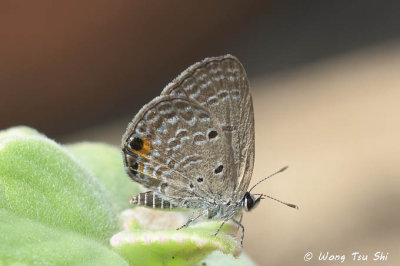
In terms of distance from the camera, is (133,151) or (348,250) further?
(348,250)

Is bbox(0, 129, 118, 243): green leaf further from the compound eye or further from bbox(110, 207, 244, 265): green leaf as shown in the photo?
the compound eye

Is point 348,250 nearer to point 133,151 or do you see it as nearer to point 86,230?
point 133,151

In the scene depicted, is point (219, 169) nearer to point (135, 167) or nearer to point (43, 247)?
point (135, 167)

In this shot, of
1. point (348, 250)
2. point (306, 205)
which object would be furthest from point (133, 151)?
point (306, 205)

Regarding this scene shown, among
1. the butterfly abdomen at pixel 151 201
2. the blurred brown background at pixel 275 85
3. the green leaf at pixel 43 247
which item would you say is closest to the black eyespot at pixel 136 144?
the butterfly abdomen at pixel 151 201

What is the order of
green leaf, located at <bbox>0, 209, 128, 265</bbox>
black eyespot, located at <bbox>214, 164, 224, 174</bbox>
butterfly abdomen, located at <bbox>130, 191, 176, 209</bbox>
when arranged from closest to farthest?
green leaf, located at <bbox>0, 209, 128, 265</bbox>, butterfly abdomen, located at <bbox>130, 191, 176, 209</bbox>, black eyespot, located at <bbox>214, 164, 224, 174</bbox>

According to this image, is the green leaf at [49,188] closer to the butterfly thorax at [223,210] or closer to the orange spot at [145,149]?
the orange spot at [145,149]

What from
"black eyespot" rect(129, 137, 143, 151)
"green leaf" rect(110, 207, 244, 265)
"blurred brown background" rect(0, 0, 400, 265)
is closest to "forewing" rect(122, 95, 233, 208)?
"black eyespot" rect(129, 137, 143, 151)
